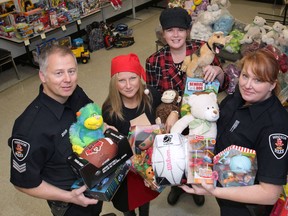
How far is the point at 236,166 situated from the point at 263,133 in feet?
0.69

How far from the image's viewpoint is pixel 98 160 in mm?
1508

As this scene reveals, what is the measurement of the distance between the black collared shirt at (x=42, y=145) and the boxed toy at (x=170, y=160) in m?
0.49

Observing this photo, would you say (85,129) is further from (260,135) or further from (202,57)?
(202,57)

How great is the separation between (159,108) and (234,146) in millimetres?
696

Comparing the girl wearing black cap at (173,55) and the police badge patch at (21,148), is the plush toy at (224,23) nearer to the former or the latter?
the girl wearing black cap at (173,55)

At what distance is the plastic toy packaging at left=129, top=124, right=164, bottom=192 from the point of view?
1651mm

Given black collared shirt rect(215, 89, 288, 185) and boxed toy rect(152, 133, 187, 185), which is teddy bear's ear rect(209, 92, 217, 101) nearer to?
black collared shirt rect(215, 89, 288, 185)

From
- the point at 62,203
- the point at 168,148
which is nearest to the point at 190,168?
the point at 168,148

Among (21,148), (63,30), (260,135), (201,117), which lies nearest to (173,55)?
(201,117)

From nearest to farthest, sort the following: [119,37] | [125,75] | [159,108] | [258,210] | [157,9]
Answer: [258,210] → [125,75] → [159,108] → [119,37] → [157,9]

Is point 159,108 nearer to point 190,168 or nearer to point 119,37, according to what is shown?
point 190,168

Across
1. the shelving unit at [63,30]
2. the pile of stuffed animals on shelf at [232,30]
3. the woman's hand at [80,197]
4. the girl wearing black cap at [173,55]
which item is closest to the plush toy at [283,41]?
the pile of stuffed animals on shelf at [232,30]

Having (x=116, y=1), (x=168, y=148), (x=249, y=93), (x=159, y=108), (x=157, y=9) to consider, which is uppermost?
(x=249, y=93)

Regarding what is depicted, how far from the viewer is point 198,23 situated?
4.61m
